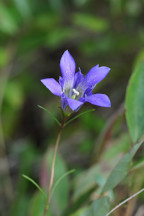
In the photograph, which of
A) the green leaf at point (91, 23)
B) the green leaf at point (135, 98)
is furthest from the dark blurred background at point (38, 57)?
the green leaf at point (135, 98)

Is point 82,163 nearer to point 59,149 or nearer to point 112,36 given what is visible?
point 59,149

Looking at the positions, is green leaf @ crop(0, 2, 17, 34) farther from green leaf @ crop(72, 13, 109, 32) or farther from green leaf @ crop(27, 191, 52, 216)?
green leaf @ crop(27, 191, 52, 216)

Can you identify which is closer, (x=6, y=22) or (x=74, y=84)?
(x=74, y=84)

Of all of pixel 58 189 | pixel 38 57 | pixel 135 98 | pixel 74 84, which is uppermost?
pixel 38 57

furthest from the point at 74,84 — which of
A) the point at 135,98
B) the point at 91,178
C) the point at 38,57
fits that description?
the point at 38,57

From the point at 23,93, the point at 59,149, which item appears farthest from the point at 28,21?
the point at 59,149

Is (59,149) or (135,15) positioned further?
(135,15)

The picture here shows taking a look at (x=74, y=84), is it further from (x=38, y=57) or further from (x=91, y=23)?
(x=38, y=57)
